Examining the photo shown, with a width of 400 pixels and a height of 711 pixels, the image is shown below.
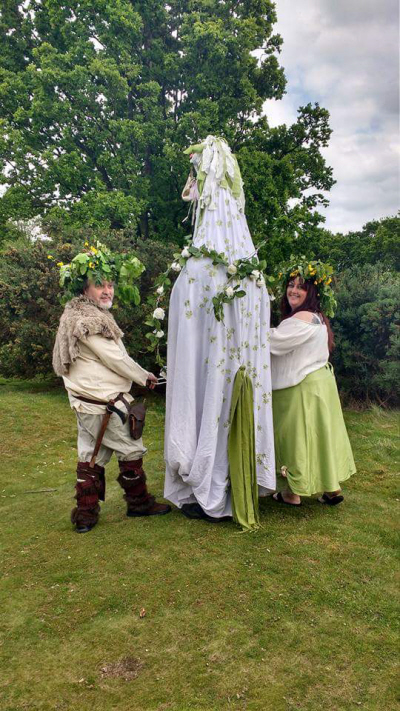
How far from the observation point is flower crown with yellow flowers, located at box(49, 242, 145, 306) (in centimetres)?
367

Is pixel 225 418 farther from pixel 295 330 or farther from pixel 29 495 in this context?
pixel 29 495

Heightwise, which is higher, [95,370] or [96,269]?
[96,269]

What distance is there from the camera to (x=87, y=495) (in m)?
3.77

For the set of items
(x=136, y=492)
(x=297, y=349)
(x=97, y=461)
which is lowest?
(x=136, y=492)

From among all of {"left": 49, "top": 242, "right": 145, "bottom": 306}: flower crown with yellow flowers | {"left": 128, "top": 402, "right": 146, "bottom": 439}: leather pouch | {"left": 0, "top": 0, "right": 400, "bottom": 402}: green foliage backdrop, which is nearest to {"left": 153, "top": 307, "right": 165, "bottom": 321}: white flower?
{"left": 49, "top": 242, "right": 145, "bottom": 306}: flower crown with yellow flowers

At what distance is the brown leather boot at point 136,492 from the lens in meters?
3.89

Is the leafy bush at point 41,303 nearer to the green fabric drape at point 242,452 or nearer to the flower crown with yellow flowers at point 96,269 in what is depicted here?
the flower crown with yellow flowers at point 96,269

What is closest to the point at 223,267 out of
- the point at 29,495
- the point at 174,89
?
the point at 29,495

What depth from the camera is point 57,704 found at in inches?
82.8

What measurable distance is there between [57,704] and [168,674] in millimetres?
522

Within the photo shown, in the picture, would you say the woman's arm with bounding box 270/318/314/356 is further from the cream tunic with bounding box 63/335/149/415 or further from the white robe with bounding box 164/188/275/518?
the cream tunic with bounding box 63/335/149/415

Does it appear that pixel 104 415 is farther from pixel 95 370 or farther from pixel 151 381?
pixel 151 381

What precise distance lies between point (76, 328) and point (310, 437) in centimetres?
213

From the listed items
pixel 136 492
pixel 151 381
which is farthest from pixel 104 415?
pixel 136 492
